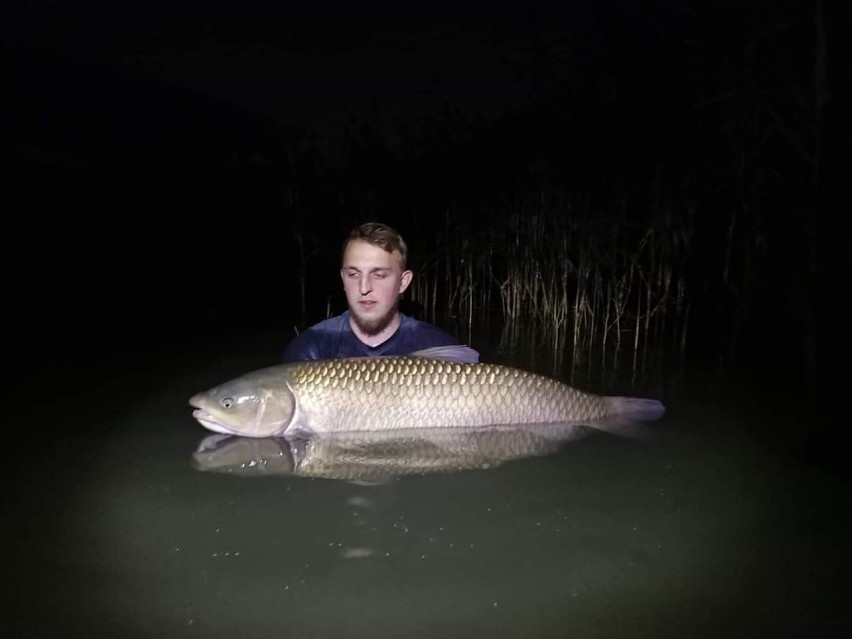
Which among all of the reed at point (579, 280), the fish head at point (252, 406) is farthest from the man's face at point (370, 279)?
the reed at point (579, 280)

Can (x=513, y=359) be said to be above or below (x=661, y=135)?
below

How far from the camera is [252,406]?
3047 millimetres

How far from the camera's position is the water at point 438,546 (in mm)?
1917

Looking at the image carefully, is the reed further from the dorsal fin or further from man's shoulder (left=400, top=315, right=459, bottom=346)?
the dorsal fin

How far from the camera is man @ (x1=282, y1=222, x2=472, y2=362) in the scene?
334 centimetres

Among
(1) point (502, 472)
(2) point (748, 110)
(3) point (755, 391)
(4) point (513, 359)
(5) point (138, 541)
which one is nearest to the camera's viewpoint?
(5) point (138, 541)

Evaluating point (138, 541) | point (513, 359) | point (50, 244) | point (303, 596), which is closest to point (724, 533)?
point (303, 596)

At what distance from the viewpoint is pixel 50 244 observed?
11297 millimetres

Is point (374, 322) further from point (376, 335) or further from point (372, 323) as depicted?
point (376, 335)

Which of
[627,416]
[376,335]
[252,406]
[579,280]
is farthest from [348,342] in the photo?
[579,280]

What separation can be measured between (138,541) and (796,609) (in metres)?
1.83

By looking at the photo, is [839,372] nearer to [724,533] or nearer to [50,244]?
[724,533]

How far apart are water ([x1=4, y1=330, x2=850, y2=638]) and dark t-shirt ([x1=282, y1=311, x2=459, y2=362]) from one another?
66 cm

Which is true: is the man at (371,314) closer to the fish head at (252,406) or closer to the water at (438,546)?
the fish head at (252,406)
